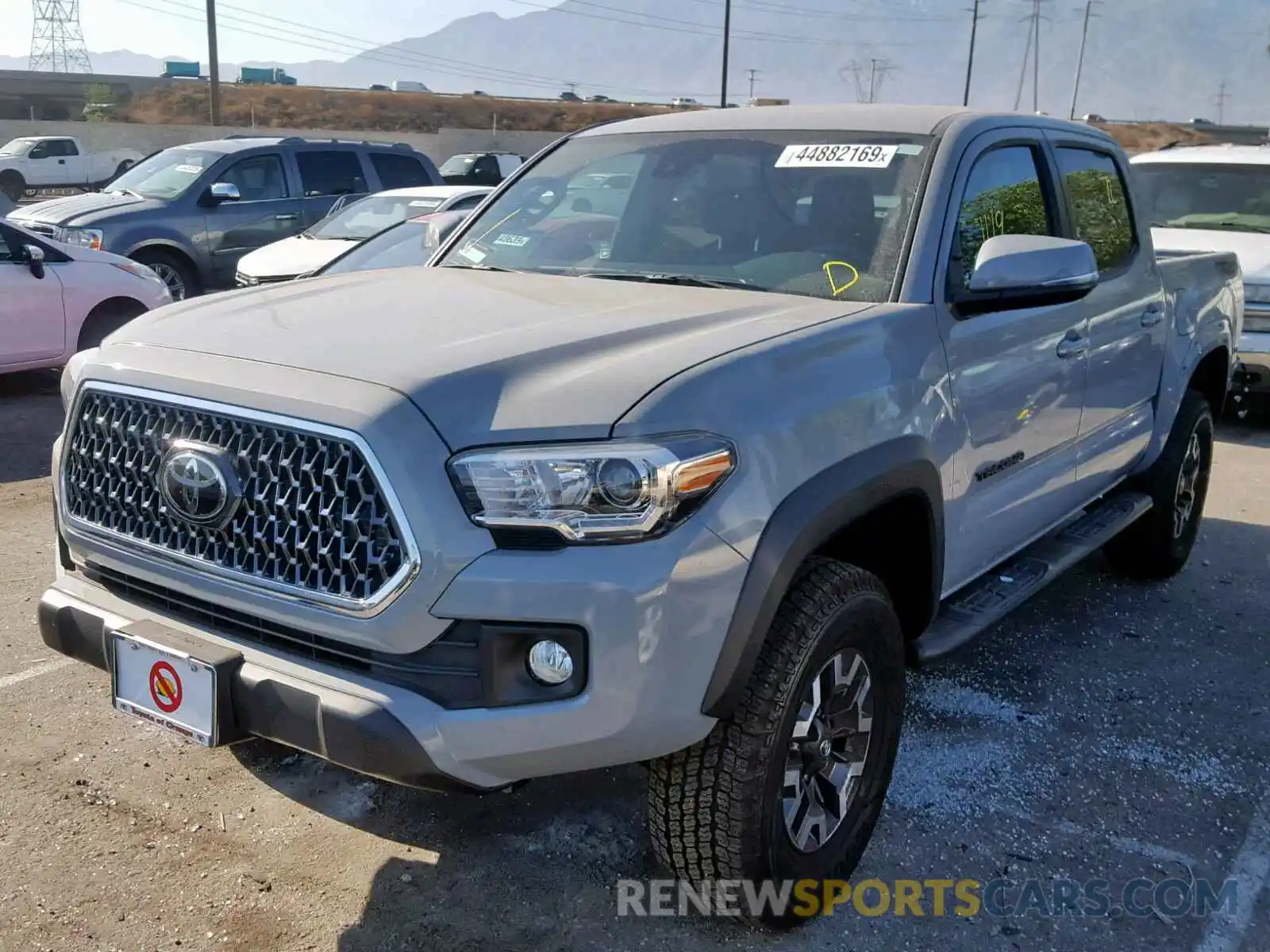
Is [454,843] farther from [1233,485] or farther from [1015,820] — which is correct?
[1233,485]

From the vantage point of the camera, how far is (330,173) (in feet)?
43.0

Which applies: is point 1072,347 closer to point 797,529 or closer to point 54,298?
point 797,529

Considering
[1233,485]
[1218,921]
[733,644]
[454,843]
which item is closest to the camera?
[733,644]

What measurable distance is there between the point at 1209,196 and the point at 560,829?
8696 mm

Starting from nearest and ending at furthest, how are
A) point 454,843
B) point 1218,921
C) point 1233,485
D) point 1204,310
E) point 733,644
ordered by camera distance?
1. point 733,644
2. point 1218,921
3. point 454,843
4. point 1204,310
5. point 1233,485

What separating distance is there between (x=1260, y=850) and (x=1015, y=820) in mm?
647

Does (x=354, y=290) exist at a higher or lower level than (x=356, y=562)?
higher

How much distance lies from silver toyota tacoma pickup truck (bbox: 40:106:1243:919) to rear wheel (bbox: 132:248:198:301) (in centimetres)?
886

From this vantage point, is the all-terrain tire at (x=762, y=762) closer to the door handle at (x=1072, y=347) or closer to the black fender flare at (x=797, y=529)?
the black fender flare at (x=797, y=529)

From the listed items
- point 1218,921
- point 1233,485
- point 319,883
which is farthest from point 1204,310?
point 319,883

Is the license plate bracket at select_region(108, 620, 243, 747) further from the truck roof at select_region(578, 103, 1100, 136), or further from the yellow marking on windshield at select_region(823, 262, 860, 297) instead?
the truck roof at select_region(578, 103, 1100, 136)

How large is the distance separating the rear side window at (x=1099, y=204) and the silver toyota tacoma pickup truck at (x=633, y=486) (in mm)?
509

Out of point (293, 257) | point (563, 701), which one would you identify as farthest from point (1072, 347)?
point (293, 257)

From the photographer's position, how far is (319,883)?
117 inches
